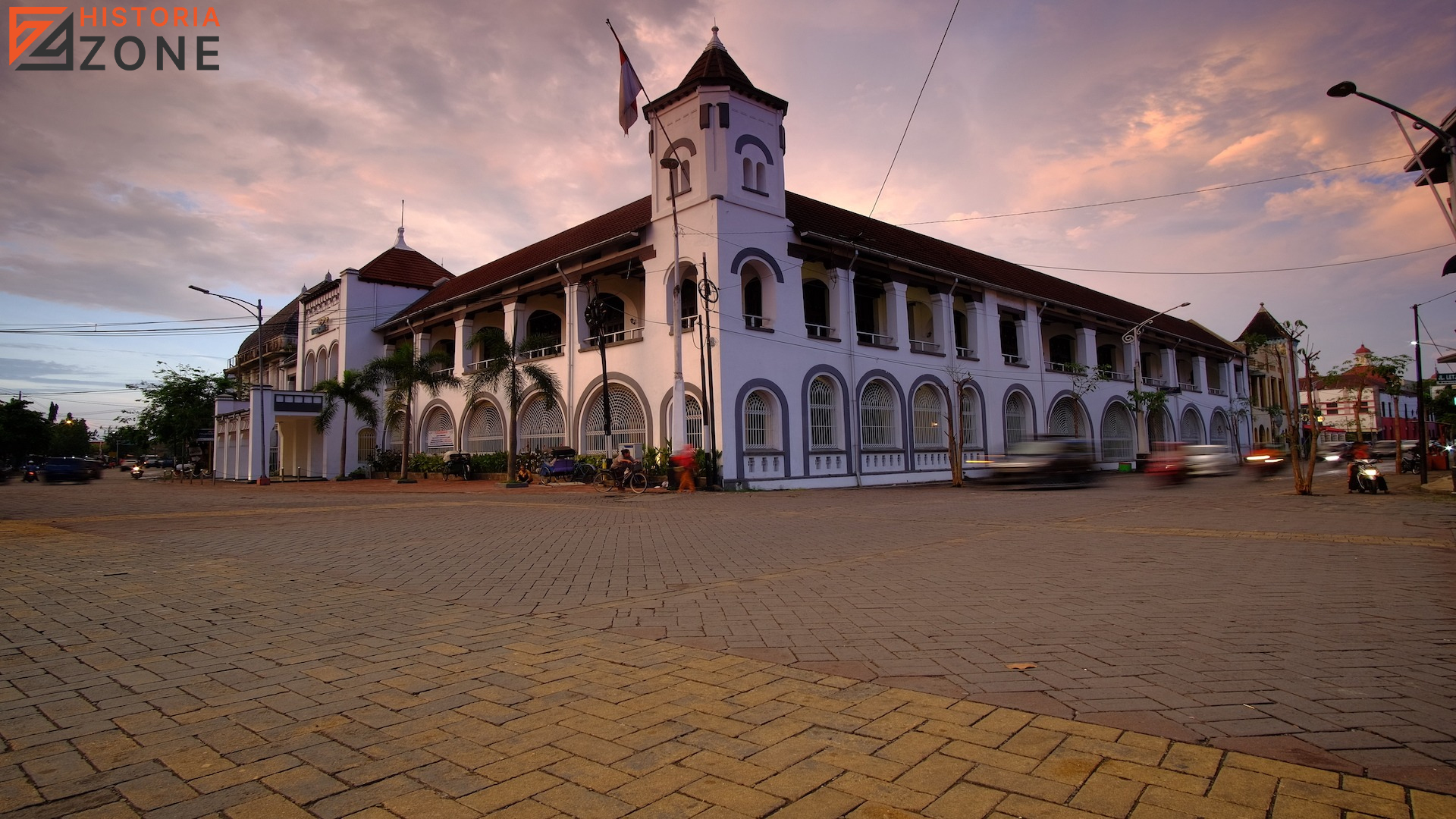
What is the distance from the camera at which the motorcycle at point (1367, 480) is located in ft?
60.3

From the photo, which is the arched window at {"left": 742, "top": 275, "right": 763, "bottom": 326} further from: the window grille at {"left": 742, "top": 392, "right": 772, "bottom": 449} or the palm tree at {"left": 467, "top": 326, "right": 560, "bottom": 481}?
the palm tree at {"left": 467, "top": 326, "right": 560, "bottom": 481}

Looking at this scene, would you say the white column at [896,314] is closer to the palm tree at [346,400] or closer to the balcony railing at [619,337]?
the balcony railing at [619,337]

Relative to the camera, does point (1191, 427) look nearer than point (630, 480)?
No

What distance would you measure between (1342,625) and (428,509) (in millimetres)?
15285

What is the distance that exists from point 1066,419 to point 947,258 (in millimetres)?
11450

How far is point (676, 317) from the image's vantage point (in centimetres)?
2372

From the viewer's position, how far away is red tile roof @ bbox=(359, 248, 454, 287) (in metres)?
42.4

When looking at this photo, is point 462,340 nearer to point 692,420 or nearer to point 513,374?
point 513,374

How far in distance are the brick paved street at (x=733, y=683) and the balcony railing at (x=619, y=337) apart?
1764cm

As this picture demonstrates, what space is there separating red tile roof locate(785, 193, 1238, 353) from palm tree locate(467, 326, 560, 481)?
34.9 ft

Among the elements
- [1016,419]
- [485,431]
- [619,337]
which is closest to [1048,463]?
[1016,419]

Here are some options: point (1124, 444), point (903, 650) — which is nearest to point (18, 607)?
point (903, 650)

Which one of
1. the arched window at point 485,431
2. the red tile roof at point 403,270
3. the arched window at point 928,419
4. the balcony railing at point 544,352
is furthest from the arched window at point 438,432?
the arched window at point 928,419

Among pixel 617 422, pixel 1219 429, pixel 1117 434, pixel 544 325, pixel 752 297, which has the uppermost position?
pixel 544 325
